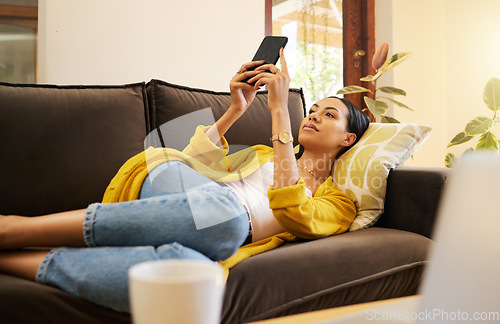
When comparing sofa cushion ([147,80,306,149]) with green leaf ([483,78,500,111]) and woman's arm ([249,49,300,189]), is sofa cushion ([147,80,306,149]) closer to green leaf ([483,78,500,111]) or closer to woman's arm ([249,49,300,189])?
woman's arm ([249,49,300,189])

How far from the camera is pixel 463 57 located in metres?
3.29

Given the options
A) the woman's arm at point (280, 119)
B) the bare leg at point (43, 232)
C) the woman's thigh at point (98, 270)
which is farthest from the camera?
the woman's arm at point (280, 119)

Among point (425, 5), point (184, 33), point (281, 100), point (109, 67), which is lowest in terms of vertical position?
point (281, 100)

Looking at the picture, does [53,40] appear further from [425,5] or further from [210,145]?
[425,5]

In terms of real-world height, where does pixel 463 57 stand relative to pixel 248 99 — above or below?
above

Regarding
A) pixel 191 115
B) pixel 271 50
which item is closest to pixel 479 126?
pixel 271 50

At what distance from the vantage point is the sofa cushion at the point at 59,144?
125 cm

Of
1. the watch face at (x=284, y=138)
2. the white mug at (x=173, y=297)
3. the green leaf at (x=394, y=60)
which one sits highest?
the green leaf at (x=394, y=60)

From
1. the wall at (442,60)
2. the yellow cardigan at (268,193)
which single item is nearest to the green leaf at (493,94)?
the wall at (442,60)

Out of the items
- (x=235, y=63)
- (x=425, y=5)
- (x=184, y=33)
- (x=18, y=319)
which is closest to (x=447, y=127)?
(x=425, y=5)

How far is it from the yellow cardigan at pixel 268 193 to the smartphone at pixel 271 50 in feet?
1.11

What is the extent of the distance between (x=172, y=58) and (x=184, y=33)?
6.6 inches

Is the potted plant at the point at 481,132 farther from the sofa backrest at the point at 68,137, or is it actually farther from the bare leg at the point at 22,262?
the bare leg at the point at 22,262

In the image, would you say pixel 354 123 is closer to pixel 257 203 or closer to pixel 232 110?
pixel 232 110
